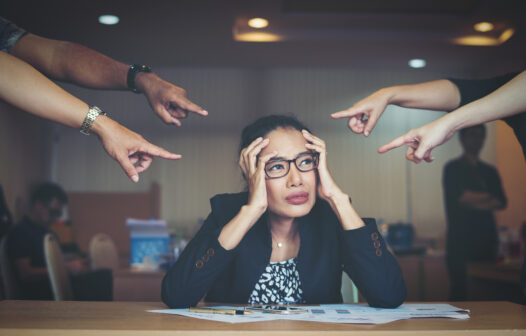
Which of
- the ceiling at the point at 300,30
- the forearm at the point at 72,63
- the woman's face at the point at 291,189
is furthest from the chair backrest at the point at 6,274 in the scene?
the woman's face at the point at 291,189

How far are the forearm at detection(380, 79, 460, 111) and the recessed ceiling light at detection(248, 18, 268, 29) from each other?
296cm

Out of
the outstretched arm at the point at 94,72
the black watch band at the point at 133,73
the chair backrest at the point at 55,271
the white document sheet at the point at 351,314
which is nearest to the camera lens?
the white document sheet at the point at 351,314

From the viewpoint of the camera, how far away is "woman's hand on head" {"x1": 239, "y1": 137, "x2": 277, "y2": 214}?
5.03 ft

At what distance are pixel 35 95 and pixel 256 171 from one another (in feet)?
2.28

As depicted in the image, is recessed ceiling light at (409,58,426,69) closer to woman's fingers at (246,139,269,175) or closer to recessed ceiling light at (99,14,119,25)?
recessed ceiling light at (99,14,119,25)

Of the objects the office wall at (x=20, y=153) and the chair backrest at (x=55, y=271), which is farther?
the office wall at (x=20, y=153)

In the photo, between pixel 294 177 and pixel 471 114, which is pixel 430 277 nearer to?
→ pixel 294 177

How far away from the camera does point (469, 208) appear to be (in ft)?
13.4

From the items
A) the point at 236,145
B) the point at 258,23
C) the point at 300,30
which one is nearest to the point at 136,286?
the point at 258,23

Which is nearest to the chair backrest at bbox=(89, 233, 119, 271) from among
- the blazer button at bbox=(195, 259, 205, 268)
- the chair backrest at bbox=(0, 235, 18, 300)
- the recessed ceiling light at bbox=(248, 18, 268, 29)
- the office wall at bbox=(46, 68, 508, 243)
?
the chair backrest at bbox=(0, 235, 18, 300)

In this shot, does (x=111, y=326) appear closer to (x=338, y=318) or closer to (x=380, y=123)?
(x=338, y=318)

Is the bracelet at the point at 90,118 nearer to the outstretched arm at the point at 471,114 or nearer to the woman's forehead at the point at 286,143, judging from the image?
the woman's forehead at the point at 286,143

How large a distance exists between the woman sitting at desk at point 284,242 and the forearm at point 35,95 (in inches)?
21.5

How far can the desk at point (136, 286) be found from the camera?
2.73 meters
